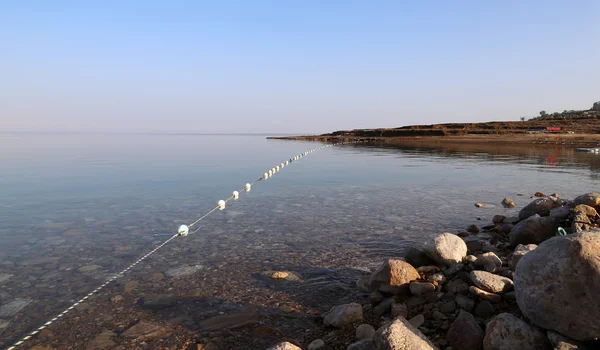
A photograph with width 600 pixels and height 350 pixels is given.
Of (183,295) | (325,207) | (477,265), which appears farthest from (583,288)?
(325,207)

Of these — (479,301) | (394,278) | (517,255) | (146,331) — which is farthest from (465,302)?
(146,331)

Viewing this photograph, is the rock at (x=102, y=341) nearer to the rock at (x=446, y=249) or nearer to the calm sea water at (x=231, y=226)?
the calm sea water at (x=231, y=226)

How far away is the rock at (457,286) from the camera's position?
6129 mm

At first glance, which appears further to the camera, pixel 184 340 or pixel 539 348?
pixel 184 340

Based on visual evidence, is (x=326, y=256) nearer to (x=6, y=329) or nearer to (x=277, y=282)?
(x=277, y=282)

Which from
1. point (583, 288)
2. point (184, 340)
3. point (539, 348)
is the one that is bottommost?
point (184, 340)


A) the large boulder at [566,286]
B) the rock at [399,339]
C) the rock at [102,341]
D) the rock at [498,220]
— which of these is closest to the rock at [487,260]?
the large boulder at [566,286]

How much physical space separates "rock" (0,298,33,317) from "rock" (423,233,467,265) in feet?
25.3

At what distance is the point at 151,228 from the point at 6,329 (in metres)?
5.82

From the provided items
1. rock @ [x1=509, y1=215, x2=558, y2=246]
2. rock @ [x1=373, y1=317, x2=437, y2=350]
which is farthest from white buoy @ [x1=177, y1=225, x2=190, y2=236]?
rock @ [x1=509, y1=215, x2=558, y2=246]

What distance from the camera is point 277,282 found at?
779 centimetres

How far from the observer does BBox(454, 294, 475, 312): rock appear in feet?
18.5

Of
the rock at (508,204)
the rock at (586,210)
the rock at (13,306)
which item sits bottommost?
the rock at (508,204)

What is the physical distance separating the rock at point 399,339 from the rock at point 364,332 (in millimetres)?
734
